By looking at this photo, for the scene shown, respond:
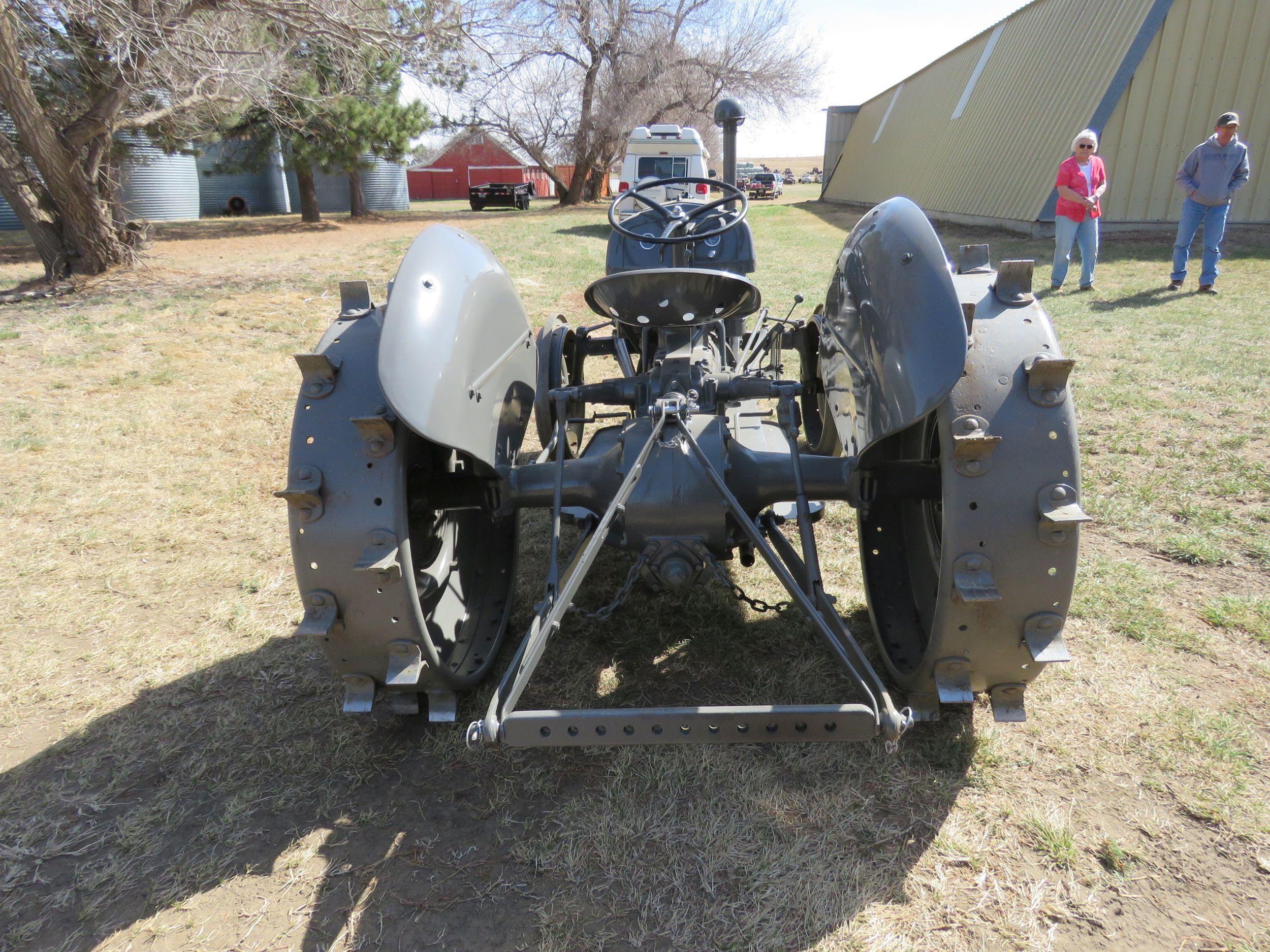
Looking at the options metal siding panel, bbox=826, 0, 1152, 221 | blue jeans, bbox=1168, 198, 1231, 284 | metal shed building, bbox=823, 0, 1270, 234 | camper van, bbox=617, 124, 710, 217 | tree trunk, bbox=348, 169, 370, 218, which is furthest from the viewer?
tree trunk, bbox=348, 169, 370, 218

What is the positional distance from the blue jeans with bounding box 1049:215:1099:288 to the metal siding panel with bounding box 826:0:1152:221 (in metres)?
4.74

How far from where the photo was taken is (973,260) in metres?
2.48

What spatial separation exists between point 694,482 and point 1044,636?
104 centimetres

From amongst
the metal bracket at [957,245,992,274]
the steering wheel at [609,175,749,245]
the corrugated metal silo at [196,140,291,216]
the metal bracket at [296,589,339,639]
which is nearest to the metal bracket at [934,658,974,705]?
the metal bracket at [957,245,992,274]

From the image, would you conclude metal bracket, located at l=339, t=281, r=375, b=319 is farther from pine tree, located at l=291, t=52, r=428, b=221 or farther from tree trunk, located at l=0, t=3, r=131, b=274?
pine tree, located at l=291, t=52, r=428, b=221

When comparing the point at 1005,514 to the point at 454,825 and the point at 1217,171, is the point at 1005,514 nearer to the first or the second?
the point at 454,825

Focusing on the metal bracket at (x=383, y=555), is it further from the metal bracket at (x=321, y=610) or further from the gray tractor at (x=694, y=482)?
the metal bracket at (x=321, y=610)

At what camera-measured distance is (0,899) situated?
2041 millimetres

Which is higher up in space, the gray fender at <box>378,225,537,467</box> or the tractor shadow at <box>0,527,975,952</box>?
the gray fender at <box>378,225,537,467</box>

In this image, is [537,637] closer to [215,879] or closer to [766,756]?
[766,756]

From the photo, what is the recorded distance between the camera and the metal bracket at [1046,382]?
2.00 meters

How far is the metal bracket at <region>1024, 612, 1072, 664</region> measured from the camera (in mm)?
1999

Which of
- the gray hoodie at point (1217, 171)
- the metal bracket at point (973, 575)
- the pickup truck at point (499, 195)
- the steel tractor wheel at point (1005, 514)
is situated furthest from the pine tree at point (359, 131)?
the metal bracket at point (973, 575)

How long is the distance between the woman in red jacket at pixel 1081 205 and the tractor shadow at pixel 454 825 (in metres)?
7.74
